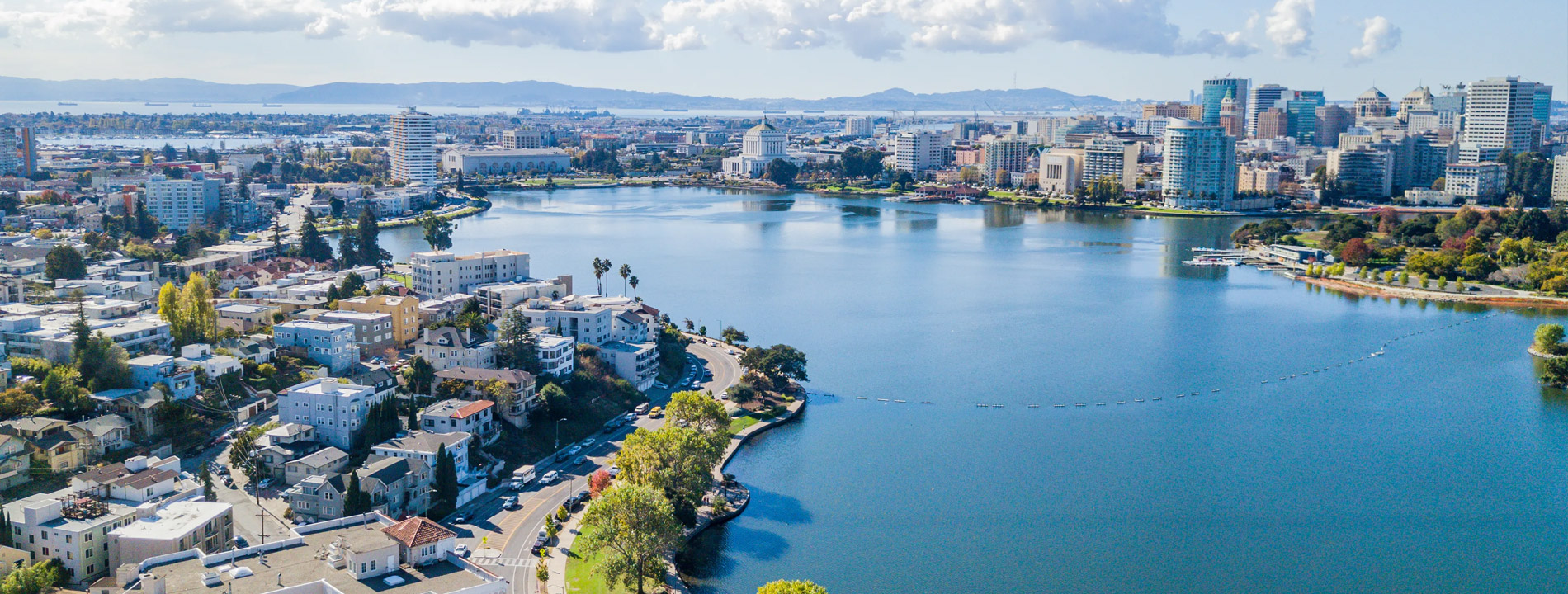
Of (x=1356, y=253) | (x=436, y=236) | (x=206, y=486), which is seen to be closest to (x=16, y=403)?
(x=206, y=486)

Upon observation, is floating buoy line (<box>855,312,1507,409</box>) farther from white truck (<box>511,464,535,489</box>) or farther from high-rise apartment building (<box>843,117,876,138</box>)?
high-rise apartment building (<box>843,117,876,138</box>)

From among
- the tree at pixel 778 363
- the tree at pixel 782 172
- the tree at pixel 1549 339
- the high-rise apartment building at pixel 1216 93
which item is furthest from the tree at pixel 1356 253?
the high-rise apartment building at pixel 1216 93

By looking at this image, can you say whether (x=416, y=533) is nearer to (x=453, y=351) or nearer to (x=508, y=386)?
(x=508, y=386)

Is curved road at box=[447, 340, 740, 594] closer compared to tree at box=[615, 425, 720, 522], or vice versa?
curved road at box=[447, 340, 740, 594]

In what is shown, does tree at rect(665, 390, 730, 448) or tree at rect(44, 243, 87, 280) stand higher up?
tree at rect(44, 243, 87, 280)

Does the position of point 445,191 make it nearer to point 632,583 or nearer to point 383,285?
point 383,285

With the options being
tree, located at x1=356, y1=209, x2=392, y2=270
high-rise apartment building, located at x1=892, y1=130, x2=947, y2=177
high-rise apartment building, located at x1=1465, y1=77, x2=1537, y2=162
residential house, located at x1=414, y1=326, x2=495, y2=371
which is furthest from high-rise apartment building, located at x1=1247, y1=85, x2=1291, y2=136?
residential house, located at x1=414, y1=326, x2=495, y2=371
